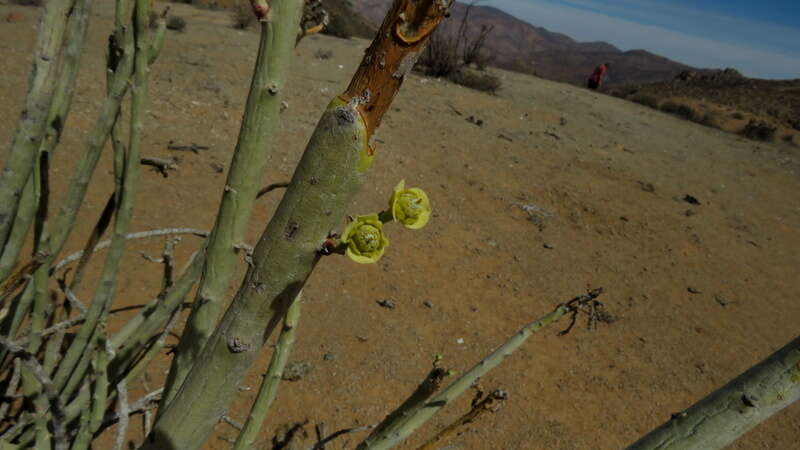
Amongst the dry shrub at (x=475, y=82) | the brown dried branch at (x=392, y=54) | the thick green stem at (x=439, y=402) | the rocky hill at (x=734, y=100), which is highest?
the rocky hill at (x=734, y=100)

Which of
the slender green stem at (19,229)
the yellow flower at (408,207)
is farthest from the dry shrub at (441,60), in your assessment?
the yellow flower at (408,207)

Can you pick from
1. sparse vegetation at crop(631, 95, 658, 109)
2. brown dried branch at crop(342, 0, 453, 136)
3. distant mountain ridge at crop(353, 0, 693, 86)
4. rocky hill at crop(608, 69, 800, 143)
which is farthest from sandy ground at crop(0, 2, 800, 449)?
distant mountain ridge at crop(353, 0, 693, 86)

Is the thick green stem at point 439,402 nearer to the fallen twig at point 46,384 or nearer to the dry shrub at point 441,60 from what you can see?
the fallen twig at point 46,384

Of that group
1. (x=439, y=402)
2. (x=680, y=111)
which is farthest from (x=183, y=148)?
(x=680, y=111)

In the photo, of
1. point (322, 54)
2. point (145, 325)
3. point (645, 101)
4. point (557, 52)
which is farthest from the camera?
point (557, 52)

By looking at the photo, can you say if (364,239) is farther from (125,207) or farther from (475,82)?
(475,82)

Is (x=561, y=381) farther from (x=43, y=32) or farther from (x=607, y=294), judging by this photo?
(x=43, y=32)

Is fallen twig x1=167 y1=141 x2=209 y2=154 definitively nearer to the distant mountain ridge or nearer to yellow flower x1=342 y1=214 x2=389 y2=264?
yellow flower x1=342 y1=214 x2=389 y2=264
